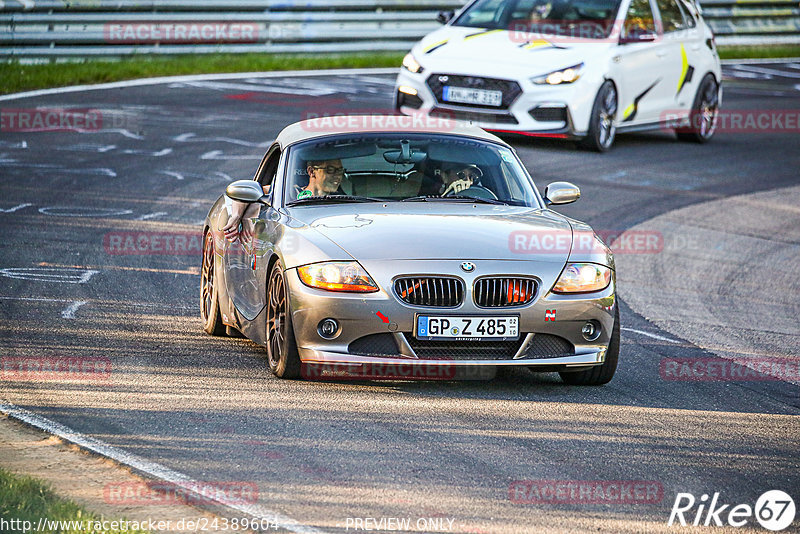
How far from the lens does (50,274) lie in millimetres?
10250

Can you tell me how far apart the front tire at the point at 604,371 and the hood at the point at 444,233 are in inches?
20.6

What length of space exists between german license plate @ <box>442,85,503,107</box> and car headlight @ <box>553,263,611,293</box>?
29.7 ft

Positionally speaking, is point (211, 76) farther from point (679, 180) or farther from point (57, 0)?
point (679, 180)

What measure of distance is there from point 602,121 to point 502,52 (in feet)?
4.89

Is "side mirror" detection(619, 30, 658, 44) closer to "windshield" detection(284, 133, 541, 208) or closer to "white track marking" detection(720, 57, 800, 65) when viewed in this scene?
"windshield" detection(284, 133, 541, 208)

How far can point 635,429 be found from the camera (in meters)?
6.73

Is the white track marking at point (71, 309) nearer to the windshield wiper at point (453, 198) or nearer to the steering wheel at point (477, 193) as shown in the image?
the windshield wiper at point (453, 198)

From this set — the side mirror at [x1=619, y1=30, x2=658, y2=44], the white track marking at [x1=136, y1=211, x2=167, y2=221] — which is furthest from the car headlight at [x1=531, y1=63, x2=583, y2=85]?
the white track marking at [x1=136, y1=211, x2=167, y2=221]

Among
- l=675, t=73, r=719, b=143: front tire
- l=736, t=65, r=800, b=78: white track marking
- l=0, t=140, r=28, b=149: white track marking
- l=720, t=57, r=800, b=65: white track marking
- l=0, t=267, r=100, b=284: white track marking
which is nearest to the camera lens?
l=0, t=267, r=100, b=284: white track marking

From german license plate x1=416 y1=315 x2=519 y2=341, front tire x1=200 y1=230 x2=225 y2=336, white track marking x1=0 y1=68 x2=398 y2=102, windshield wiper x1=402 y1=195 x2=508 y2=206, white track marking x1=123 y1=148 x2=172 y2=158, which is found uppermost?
windshield wiper x1=402 y1=195 x2=508 y2=206

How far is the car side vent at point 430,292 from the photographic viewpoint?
717 centimetres

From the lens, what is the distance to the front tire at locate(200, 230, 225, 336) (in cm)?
879

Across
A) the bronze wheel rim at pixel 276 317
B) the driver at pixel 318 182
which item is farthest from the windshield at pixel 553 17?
the bronze wheel rim at pixel 276 317

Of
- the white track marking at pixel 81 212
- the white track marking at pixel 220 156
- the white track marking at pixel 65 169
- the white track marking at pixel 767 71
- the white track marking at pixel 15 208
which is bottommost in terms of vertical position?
the white track marking at pixel 767 71
